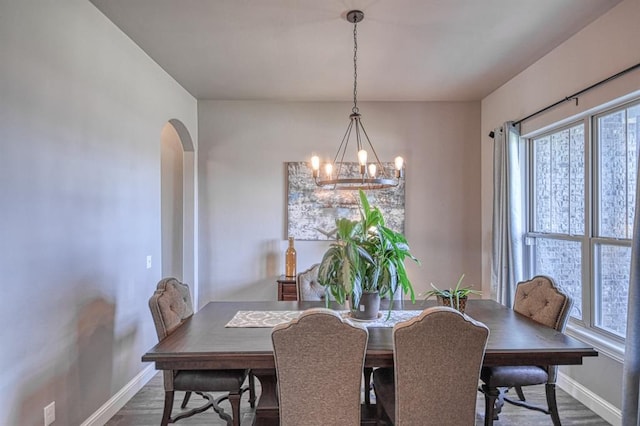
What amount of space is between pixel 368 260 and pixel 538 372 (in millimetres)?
1291

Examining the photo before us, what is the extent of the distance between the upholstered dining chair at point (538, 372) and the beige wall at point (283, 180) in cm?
209

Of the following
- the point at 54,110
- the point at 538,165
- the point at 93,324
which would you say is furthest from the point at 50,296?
the point at 538,165

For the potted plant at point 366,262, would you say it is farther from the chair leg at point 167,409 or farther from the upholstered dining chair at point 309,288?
the chair leg at point 167,409

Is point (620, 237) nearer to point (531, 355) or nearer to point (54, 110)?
point (531, 355)

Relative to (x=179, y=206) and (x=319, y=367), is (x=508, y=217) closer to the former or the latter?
(x=319, y=367)

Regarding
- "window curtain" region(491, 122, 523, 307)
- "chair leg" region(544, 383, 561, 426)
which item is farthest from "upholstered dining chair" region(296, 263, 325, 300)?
"window curtain" region(491, 122, 523, 307)

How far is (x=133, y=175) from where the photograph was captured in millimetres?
3131

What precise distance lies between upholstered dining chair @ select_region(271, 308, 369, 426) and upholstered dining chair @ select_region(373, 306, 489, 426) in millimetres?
207

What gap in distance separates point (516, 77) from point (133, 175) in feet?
12.3

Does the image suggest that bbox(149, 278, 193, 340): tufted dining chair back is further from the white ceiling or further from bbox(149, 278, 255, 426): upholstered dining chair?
the white ceiling

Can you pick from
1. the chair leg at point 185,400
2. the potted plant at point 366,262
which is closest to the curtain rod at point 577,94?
the potted plant at point 366,262

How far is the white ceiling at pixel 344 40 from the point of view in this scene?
101 inches

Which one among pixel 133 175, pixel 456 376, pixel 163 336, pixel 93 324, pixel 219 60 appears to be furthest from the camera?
pixel 219 60

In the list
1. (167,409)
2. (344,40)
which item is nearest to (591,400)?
(167,409)
